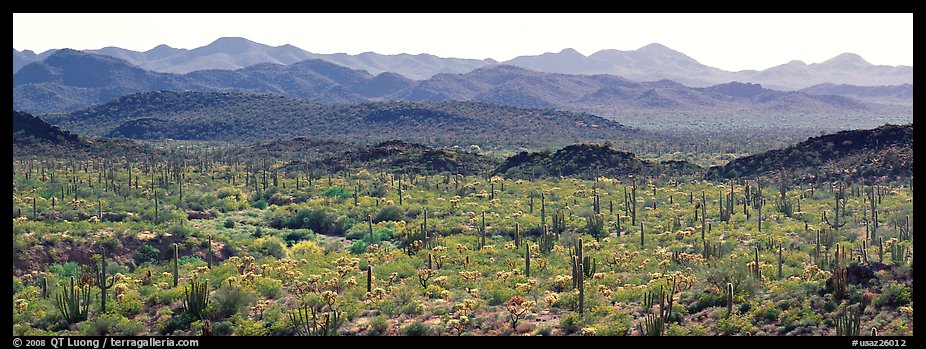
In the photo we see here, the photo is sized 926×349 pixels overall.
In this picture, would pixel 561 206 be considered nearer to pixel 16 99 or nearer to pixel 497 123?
pixel 497 123

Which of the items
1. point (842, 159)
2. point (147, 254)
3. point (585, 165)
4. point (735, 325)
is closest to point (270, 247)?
point (147, 254)

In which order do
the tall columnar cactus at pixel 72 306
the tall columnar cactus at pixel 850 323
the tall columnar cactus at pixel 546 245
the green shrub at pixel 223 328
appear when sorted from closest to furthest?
the tall columnar cactus at pixel 850 323 < the green shrub at pixel 223 328 < the tall columnar cactus at pixel 72 306 < the tall columnar cactus at pixel 546 245

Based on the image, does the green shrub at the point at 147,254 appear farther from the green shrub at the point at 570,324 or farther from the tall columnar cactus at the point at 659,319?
the tall columnar cactus at the point at 659,319

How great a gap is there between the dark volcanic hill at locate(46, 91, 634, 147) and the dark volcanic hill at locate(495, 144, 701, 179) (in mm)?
45901

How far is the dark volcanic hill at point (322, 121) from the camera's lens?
125 meters

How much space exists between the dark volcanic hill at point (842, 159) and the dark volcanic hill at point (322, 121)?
54.6 m

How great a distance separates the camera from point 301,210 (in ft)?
135

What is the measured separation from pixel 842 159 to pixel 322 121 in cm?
9656

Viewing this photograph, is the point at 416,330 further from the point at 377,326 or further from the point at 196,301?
the point at 196,301

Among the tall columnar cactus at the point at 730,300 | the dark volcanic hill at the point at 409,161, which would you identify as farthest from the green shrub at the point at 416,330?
the dark volcanic hill at the point at 409,161

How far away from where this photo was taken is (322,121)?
137m

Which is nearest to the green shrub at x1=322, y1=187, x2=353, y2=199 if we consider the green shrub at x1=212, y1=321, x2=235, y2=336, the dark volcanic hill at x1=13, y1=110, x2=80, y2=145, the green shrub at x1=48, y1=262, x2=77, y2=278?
the green shrub at x1=48, y1=262, x2=77, y2=278

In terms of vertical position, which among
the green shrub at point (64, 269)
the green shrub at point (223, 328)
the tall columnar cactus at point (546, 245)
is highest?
the tall columnar cactus at point (546, 245)
